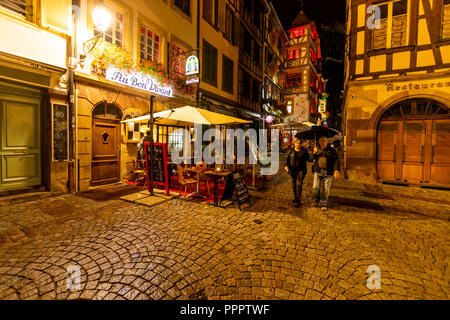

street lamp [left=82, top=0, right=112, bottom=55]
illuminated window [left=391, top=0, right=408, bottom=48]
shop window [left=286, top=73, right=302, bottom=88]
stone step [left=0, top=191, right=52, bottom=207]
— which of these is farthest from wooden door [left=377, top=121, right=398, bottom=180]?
shop window [left=286, top=73, right=302, bottom=88]

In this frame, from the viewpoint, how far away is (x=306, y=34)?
32.8m

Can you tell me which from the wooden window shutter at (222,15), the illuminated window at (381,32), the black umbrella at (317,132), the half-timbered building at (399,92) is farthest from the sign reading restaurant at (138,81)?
the illuminated window at (381,32)

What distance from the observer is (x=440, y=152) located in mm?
8672

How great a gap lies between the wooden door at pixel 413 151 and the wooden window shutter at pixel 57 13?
44.8ft

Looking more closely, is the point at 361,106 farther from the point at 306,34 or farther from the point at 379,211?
the point at 306,34

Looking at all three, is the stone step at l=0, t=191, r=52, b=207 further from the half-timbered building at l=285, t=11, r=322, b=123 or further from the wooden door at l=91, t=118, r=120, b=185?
the half-timbered building at l=285, t=11, r=322, b=123

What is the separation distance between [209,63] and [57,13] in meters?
9.02

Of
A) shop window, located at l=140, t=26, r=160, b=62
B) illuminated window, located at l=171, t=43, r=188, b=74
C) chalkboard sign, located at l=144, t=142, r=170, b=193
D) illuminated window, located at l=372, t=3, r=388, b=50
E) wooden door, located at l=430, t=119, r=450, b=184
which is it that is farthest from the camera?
illuminated window, located at l=171, t=43, r=188, b=74

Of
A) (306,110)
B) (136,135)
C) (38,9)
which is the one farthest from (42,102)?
(306,110)

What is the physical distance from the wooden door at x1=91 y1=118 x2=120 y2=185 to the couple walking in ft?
23.1

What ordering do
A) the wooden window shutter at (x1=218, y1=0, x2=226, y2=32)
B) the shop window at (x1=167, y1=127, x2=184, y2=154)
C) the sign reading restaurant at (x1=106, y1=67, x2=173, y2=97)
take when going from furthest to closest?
the wooden window shutter at (x1=218, y1=0, x2=226, y2=32) < the shop window at (x1=167, y1=127, x2=184, y2=154) < the sign reading restaurant at (x1=106, y1=67, x2=173, y2=97)

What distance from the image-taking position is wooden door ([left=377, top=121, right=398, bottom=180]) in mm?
9453

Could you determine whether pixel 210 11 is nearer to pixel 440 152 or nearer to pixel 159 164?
pixel 159 164
